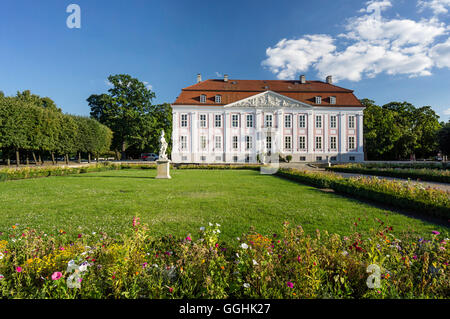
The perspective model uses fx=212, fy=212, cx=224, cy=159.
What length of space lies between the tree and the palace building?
9.42 meters

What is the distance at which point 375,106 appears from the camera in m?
40.4

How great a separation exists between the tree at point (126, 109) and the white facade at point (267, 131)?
9.36 metres

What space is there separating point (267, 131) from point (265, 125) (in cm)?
107

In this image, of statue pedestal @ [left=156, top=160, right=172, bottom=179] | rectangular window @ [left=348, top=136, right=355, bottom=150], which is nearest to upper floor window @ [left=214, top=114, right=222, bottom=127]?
statue pedestal @ [left=156, top=160, right=172, bottom=179]

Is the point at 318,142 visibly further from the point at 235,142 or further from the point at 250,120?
the point at 235,142

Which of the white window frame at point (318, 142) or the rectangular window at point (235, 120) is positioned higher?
the rectangular window at point (235, 120)

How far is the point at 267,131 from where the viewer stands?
35.5 m

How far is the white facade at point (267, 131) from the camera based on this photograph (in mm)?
34969

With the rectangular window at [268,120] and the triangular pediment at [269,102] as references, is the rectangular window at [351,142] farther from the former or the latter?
the rectangular window at [268,120]

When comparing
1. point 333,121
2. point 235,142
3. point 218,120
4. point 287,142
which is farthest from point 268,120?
point 333,121

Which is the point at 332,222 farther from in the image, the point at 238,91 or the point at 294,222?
the point at 238,91

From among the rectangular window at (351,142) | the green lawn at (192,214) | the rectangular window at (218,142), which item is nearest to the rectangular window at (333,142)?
the rectangular window at (351,142)

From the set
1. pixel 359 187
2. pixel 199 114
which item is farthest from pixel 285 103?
pixel 359 187

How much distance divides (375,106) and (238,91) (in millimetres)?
26829
